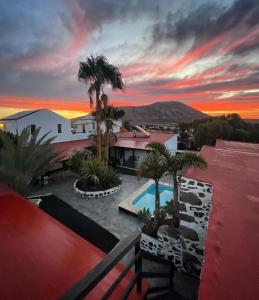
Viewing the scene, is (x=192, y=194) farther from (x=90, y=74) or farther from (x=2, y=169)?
(x=90, y=74)

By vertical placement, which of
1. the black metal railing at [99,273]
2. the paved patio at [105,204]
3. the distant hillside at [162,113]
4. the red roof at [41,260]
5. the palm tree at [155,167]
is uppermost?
the distant hillside at [162,113]

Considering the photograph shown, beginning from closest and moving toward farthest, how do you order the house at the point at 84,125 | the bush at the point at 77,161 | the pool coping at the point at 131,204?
the pool coping at the point at 131,204 → the bush at the point at 77,161 → the house at the point at 84,125

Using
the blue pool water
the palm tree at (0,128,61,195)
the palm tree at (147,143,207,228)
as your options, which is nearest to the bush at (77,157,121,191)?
the blue pool water

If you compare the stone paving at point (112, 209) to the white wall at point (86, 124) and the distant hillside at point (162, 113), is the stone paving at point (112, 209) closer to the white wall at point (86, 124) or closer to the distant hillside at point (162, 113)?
the white wall at point (86, 124)

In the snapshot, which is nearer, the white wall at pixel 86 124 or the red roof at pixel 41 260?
the red roof at pixel 41 260

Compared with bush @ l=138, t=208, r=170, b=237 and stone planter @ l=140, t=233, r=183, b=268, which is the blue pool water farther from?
stone planter @ l=140, t=233, r=183, b=268

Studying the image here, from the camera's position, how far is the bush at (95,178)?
12.1 m

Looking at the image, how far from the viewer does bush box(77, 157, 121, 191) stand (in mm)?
12055

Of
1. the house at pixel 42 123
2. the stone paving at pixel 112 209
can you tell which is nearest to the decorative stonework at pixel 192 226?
the stone paving at pixel 112 209

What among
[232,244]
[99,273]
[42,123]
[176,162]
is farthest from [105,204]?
[42,123]

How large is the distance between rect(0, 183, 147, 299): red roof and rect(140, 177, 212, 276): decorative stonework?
9.68 feet

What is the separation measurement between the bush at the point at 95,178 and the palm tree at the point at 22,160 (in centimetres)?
408

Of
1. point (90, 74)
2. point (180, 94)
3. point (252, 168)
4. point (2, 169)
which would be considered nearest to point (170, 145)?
point (180, 94)

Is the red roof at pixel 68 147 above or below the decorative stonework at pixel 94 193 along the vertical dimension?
above
